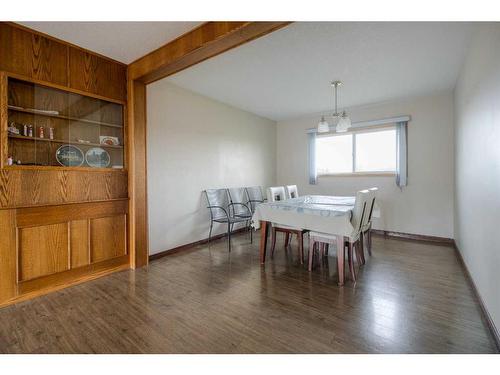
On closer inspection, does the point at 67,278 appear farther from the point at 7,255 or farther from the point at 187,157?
the point at 187,157

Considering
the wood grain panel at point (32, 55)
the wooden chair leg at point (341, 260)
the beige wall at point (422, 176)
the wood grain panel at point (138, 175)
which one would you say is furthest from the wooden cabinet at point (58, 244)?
the beige wall at point (422, 176)

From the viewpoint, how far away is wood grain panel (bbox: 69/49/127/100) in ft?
8.32

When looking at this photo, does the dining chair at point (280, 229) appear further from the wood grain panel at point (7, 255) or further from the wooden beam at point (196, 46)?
the wood grain panel at point (7, 255)

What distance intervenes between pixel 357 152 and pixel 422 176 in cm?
116

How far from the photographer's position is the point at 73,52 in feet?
8.21

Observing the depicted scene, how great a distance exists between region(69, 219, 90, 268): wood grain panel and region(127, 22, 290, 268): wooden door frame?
0.47m

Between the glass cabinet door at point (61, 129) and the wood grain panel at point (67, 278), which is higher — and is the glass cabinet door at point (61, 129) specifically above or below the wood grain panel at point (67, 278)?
above

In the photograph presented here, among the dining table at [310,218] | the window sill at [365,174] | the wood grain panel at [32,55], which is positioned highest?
the wood grain panel at [32,55]

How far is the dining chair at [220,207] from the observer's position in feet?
12.9

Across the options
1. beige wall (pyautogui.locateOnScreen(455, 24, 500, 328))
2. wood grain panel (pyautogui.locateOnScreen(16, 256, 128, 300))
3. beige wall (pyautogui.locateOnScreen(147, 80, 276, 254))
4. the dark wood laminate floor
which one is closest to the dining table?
the dark wood laminate floor

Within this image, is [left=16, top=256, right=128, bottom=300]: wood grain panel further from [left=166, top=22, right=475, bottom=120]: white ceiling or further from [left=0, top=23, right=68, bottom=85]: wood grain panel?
[left=166, top=22, right=475, bottom=120]: white ceiling

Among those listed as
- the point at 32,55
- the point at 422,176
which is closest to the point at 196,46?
the point at 32,55
